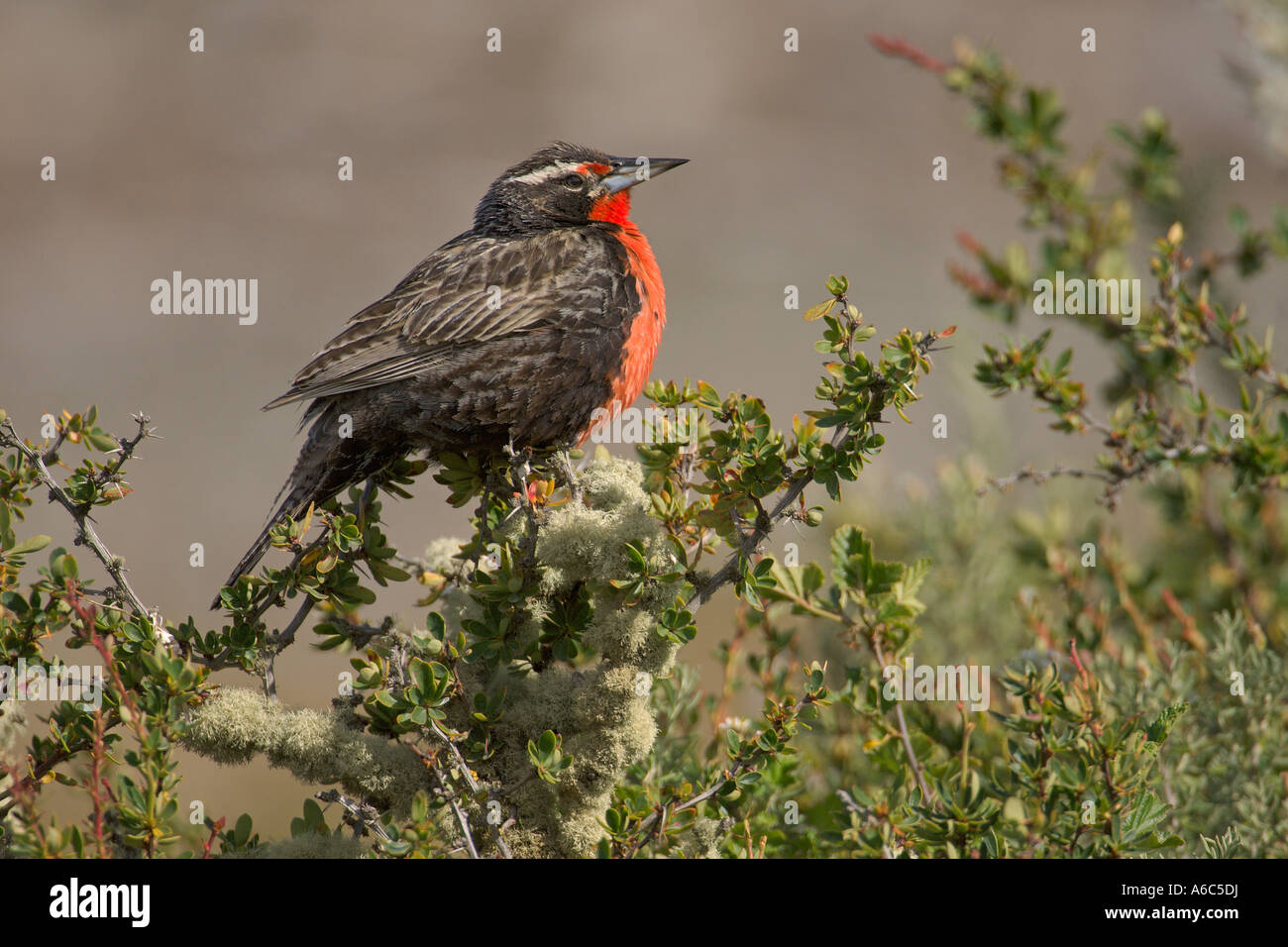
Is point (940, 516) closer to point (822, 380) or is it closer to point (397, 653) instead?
point (822, 380)

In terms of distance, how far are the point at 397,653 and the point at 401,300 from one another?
85.3 inches

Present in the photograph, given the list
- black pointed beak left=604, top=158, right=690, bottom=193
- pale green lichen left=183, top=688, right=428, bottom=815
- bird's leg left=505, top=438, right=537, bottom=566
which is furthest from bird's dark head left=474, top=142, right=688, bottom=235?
pale green lichen left=183, top=688, right=428, bottom=815

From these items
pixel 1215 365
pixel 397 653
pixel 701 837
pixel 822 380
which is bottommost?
pixel 701 837

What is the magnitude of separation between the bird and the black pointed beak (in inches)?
1.3

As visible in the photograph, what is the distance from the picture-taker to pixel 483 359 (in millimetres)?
4379

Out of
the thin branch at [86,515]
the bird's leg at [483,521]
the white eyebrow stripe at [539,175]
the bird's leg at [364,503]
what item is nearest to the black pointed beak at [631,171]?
the white eyebrow stripe at [539,175]

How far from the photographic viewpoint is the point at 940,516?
17.1ft

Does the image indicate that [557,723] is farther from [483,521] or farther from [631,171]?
[631,171]

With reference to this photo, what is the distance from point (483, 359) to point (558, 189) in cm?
121

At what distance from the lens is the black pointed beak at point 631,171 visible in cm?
509
